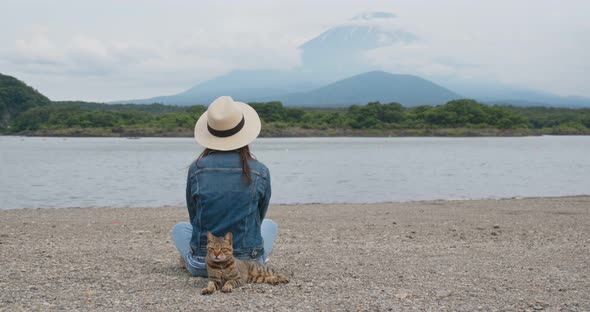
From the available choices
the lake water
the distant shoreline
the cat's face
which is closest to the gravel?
the cat's face

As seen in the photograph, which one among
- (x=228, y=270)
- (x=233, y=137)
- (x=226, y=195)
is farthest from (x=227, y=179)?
(x=228, y=270)

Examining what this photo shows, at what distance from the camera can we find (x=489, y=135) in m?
94.9

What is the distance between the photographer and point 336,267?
681cm

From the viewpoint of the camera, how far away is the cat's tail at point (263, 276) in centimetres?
563

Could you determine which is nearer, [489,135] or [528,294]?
[528,294]

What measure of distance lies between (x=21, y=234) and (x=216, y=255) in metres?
6.08

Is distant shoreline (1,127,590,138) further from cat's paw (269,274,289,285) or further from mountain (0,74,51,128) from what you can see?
cat's paw (269,274,289,285)

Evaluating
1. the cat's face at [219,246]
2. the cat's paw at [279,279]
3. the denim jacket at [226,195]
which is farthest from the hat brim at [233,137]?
the cat's paw at [279,279]

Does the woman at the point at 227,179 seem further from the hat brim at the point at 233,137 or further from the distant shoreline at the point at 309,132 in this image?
the distant shoreline at the point at 309,132

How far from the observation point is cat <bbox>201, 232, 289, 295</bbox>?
5074 mm

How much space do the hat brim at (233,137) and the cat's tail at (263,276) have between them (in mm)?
1108

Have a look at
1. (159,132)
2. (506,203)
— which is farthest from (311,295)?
(159,132)

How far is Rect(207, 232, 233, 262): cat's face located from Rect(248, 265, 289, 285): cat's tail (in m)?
0.57

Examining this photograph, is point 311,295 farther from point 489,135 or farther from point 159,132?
point 489,135
